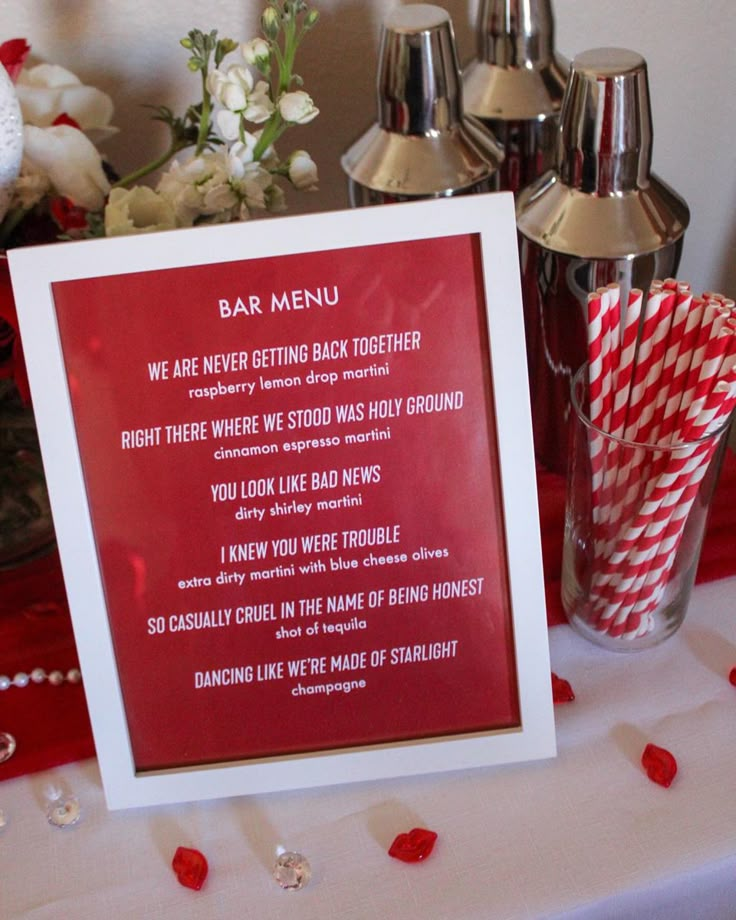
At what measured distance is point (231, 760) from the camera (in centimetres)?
59

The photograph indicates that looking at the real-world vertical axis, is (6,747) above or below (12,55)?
below

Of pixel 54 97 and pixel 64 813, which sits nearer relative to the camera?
pixel 64 813

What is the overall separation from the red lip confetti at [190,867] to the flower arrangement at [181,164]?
360mm

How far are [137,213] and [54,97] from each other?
153 millimetres

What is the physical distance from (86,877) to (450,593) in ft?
0.85

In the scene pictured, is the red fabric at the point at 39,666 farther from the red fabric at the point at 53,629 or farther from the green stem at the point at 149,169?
the green stem at the point at 149,169

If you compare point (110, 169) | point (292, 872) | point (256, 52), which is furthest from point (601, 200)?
point (292, 872)

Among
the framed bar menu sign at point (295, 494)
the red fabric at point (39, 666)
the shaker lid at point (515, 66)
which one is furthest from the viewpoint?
the shaker lid at point (515, 66)

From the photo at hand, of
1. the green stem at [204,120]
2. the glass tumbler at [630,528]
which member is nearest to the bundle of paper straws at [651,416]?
the glass tumbler at [630,528]

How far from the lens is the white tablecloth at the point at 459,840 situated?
0.54 meters

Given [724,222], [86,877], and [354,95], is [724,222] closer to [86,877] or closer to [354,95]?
[354,95]

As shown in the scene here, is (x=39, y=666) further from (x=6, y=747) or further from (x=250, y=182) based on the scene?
(x=250, y=182)

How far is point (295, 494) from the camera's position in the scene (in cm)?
56

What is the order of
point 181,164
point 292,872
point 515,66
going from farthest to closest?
point 515,66 < point 181,164 < point 292,872
